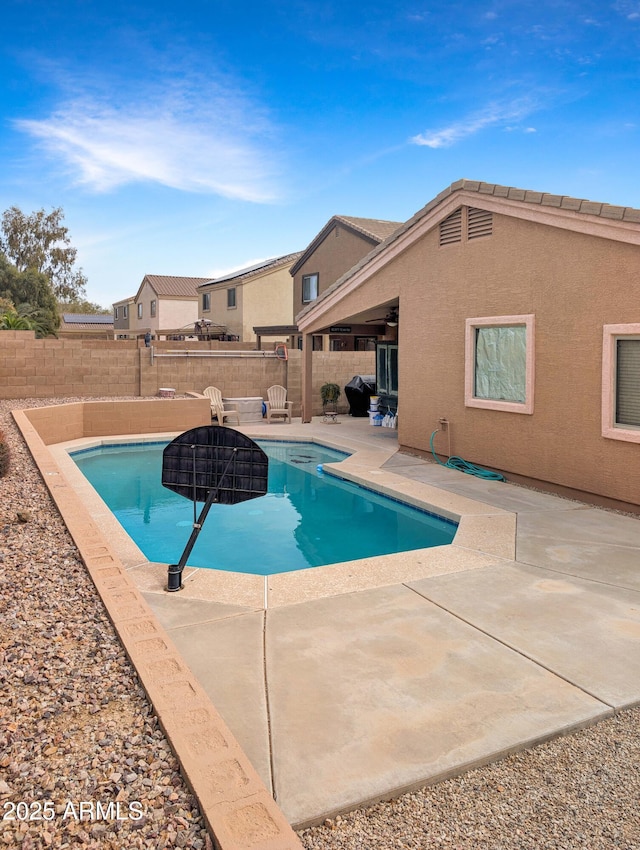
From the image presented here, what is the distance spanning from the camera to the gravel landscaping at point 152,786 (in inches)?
98.2

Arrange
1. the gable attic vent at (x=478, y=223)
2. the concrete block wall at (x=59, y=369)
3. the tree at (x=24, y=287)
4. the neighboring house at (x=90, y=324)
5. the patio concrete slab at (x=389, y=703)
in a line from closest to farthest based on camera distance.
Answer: the patio concrete slab at (x=389, y=703), the gable attic vent at (x=478, y=223), the concrete block wall at (x=59, y=369), the tree at (x=24, y=287), the neighboring house at (x=90, y=324)

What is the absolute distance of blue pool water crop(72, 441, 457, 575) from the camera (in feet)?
26.2

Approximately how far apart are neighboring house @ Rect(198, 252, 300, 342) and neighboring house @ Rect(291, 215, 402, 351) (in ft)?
10.1

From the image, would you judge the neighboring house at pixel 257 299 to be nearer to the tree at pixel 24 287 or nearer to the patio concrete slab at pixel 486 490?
the tree at pixel 24 287

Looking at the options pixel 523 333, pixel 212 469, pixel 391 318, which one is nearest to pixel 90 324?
pixel 391 318

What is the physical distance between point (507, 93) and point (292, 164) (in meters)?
9.76

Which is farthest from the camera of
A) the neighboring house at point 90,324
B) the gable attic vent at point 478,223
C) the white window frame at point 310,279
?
the neighboring house at point 90,324

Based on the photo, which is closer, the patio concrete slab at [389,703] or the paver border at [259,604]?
the paver border at [259,604]

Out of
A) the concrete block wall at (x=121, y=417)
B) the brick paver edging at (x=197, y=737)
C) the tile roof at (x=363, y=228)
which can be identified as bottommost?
the brick paver edging at (x=197, y=737)

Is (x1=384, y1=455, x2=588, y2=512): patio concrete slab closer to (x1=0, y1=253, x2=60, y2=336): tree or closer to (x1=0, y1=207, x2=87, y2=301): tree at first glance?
(x1=0, y1=253, x2=60, y2=336): tree

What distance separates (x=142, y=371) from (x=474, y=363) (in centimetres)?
1051

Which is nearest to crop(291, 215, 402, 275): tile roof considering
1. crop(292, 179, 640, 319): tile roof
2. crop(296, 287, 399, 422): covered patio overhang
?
crop(296, 287, 399, 422): covered patio overhang

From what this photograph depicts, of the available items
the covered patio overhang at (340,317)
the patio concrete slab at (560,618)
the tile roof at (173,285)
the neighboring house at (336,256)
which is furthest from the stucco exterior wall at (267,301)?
the patio concrete slab at (560,618)

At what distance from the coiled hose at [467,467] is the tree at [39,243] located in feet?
154
